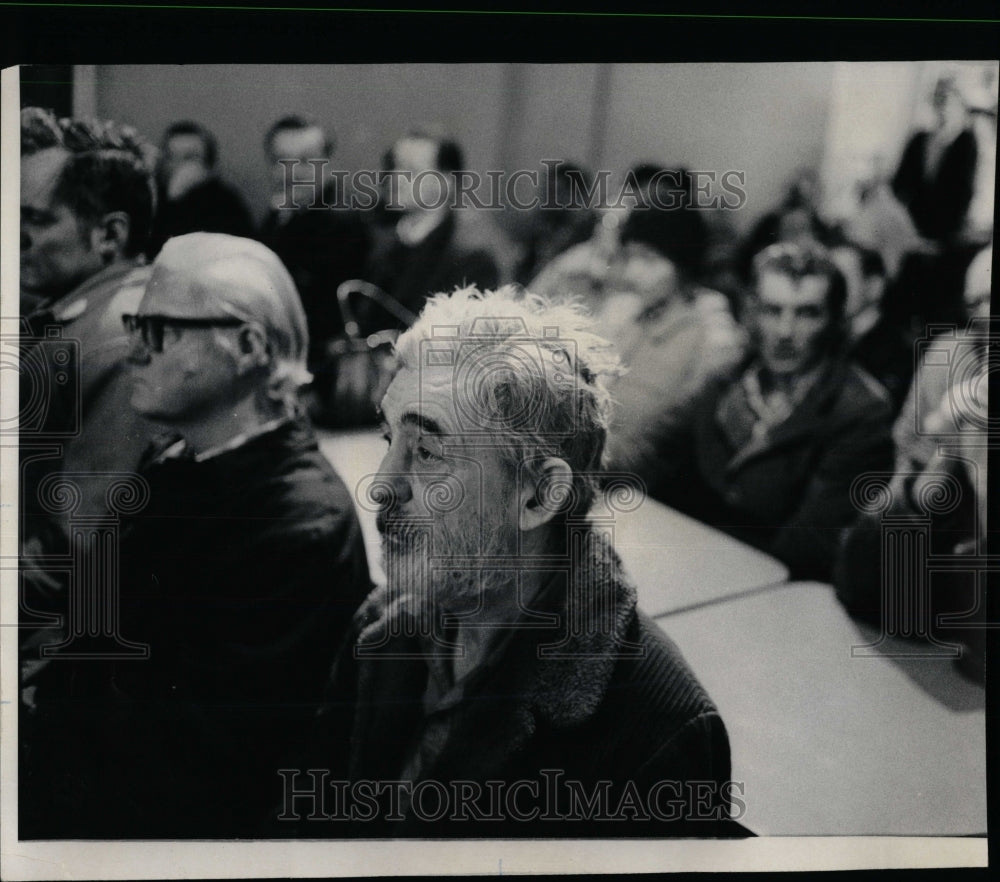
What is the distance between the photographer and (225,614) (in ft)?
8.52

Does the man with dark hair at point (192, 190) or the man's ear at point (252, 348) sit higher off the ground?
the man with dark hair at point (192, 190)

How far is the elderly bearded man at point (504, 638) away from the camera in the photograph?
2.54m

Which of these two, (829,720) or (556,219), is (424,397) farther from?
(829,720)

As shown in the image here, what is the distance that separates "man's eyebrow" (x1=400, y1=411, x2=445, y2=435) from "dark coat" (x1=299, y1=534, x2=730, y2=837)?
1.34 feet

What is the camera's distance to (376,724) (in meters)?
2.62

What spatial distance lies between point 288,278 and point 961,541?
174cm

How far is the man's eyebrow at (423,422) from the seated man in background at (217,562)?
22cm

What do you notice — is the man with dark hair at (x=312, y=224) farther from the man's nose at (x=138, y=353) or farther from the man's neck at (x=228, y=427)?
the man's nose at (x=138, y=353)

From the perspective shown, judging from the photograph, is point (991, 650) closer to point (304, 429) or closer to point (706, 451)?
point (706, 451)

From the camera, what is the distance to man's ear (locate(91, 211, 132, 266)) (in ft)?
8.45

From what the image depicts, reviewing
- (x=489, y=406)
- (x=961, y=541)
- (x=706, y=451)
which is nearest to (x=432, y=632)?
(x=489, y=406)

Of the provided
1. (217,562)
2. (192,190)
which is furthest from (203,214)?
(217,562)

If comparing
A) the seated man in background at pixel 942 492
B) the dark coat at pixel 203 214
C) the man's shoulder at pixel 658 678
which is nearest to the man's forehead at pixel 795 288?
the seated man in background at pixel 942 492

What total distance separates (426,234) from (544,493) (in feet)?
2.20
